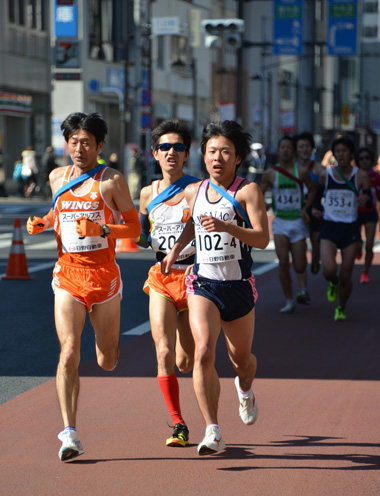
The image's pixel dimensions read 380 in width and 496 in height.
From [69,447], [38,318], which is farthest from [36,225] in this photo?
[38,318]

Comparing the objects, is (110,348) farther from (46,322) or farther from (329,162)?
(329,162)

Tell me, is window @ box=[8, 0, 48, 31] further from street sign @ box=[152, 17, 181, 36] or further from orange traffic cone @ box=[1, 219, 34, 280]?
orange traffic cone @ box=[1, 219, 34, 280]

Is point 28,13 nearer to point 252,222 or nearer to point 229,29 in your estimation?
point 229,29

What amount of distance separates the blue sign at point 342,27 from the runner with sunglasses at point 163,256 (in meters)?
32.1

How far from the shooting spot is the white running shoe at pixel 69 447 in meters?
5.30

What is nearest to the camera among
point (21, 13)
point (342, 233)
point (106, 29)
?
point (342, 233)

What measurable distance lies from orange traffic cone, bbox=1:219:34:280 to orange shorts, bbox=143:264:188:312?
8635 mm

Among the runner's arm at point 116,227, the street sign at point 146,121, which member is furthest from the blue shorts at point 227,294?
the street sign at point 146,121

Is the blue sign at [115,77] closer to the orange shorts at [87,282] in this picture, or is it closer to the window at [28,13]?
the window at [28,13]

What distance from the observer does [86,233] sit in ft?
18.0

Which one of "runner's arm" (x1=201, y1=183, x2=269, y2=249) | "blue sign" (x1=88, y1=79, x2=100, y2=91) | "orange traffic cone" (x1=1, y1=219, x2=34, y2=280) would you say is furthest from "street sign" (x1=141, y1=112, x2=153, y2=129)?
"runner's arm" (x1=201, y1=183, x2=269, y2=249)

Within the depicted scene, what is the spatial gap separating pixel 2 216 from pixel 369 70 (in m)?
118

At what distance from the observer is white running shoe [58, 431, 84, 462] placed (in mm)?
5305

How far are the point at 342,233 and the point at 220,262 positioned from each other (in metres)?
4.96
